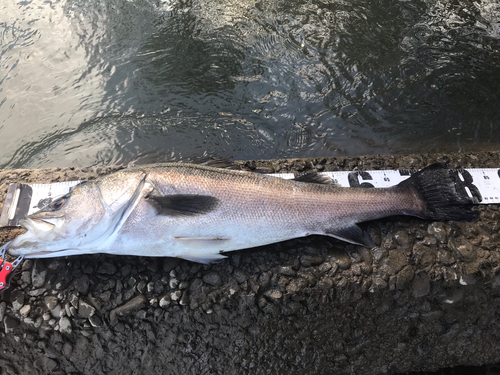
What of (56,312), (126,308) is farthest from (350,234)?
(56,312)

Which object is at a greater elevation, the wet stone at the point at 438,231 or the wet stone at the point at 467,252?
the wet stone at the point at 438,231

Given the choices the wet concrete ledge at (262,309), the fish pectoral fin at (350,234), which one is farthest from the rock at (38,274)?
the fish pectoral fin at (350,234)

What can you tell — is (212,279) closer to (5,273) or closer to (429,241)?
(5,273)

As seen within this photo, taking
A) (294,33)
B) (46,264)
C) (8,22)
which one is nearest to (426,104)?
(294,33)

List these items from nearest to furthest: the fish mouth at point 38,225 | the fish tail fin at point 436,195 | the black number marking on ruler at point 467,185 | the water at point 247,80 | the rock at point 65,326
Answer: the fish mouth at point 38,225 < the rock at point 65,326 < the fish tail fin at point 436,195 < the black number marking on ruler at point 467,185 < the water at point 247,80

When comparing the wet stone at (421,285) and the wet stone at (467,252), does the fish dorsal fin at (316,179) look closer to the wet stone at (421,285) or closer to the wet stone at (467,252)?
the wet stone at (421,285)

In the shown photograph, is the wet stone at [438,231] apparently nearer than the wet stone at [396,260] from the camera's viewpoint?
No
